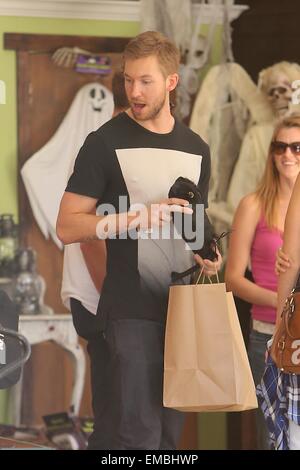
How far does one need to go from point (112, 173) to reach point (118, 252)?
0.77 ft

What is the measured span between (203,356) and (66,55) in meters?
1.31

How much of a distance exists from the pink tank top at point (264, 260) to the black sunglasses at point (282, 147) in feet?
0.74

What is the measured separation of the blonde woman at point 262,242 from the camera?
328cm

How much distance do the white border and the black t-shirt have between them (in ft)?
2.20

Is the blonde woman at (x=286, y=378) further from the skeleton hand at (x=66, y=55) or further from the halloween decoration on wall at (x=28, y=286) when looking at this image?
the skeleton hand at (x=66, y=55)

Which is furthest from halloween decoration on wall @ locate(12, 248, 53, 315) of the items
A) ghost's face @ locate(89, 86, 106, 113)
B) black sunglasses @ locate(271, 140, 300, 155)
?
black sunglasses @ locate(271, 140, 300, 155)

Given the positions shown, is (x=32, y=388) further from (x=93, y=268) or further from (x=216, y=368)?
(x=216, y=368)

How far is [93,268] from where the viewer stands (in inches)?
119

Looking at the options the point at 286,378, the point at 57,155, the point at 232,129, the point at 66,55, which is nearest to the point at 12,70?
the point at 66,55

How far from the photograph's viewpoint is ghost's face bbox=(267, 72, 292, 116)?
356 cm

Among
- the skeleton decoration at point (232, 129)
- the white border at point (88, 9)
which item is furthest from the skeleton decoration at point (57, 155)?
the skeleton decoration at point (232, 129)
